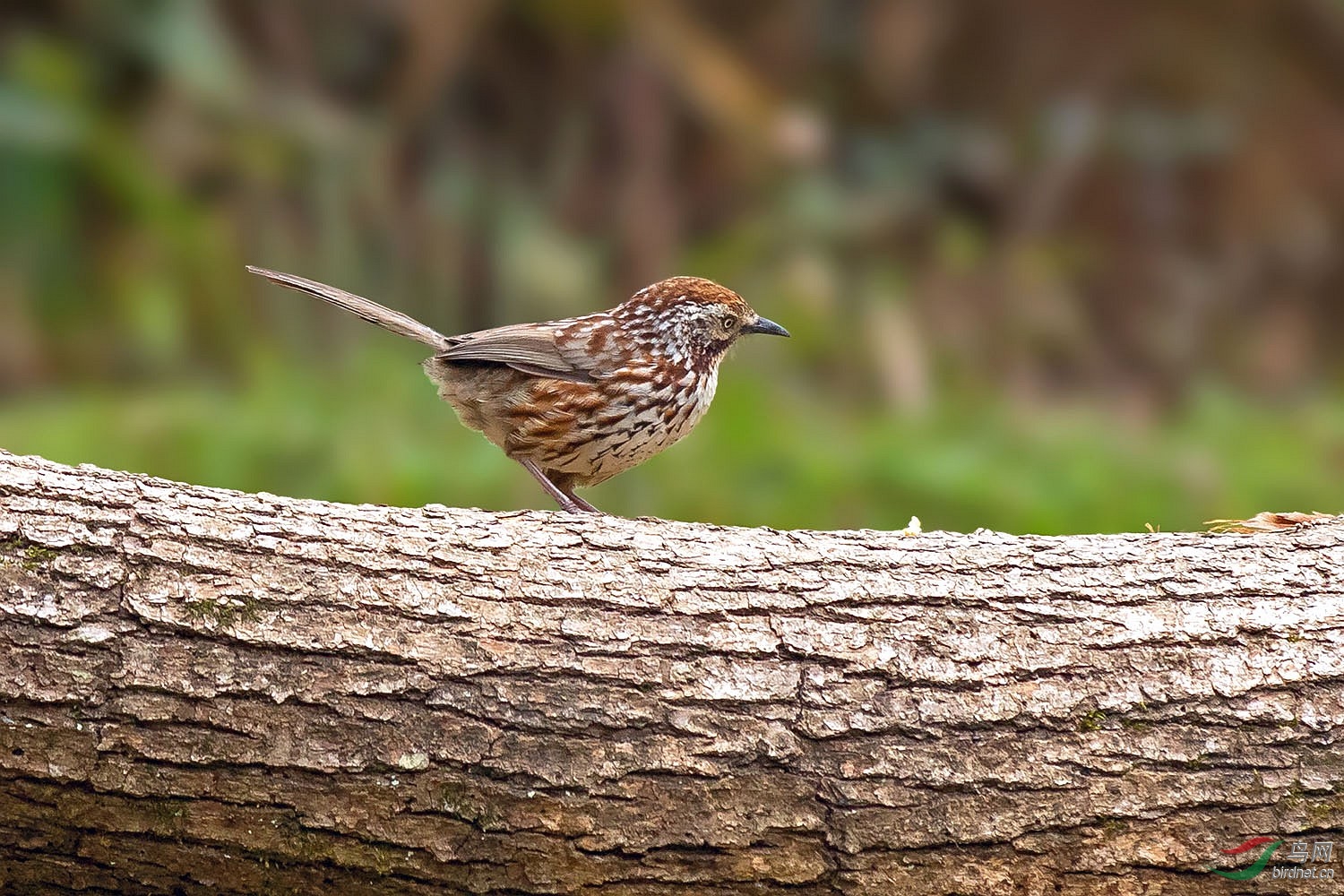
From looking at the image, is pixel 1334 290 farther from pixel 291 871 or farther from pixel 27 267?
pixel 291 871

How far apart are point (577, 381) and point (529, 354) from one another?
0.50 ft

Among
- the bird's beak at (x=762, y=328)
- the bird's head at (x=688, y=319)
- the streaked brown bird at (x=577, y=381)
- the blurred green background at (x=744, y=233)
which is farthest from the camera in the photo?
the blurred green background at (x=744, y=233)

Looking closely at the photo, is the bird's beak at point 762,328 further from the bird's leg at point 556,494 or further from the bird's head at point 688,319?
the bird's leg at point 556,494

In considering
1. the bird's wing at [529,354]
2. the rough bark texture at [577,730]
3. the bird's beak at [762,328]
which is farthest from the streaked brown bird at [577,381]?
the rough bark texture at [577,730]

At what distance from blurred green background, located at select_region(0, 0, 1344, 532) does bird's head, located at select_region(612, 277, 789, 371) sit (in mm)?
2155

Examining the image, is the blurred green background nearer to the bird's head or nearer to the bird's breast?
the bird's head

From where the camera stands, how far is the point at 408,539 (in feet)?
10.4

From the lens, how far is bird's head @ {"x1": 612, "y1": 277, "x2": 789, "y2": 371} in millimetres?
4477

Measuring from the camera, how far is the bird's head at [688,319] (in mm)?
4477

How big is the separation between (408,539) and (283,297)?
5.26 metres

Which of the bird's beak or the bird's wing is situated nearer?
the bird's wing

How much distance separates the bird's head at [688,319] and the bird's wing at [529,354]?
0.23m

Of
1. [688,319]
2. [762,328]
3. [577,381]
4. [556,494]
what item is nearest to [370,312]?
[577,381]

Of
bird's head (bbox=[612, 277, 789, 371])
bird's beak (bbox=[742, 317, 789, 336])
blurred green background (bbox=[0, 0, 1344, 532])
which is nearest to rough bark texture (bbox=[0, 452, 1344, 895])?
bird's head (bbox=[612, 277, 789, 371])
